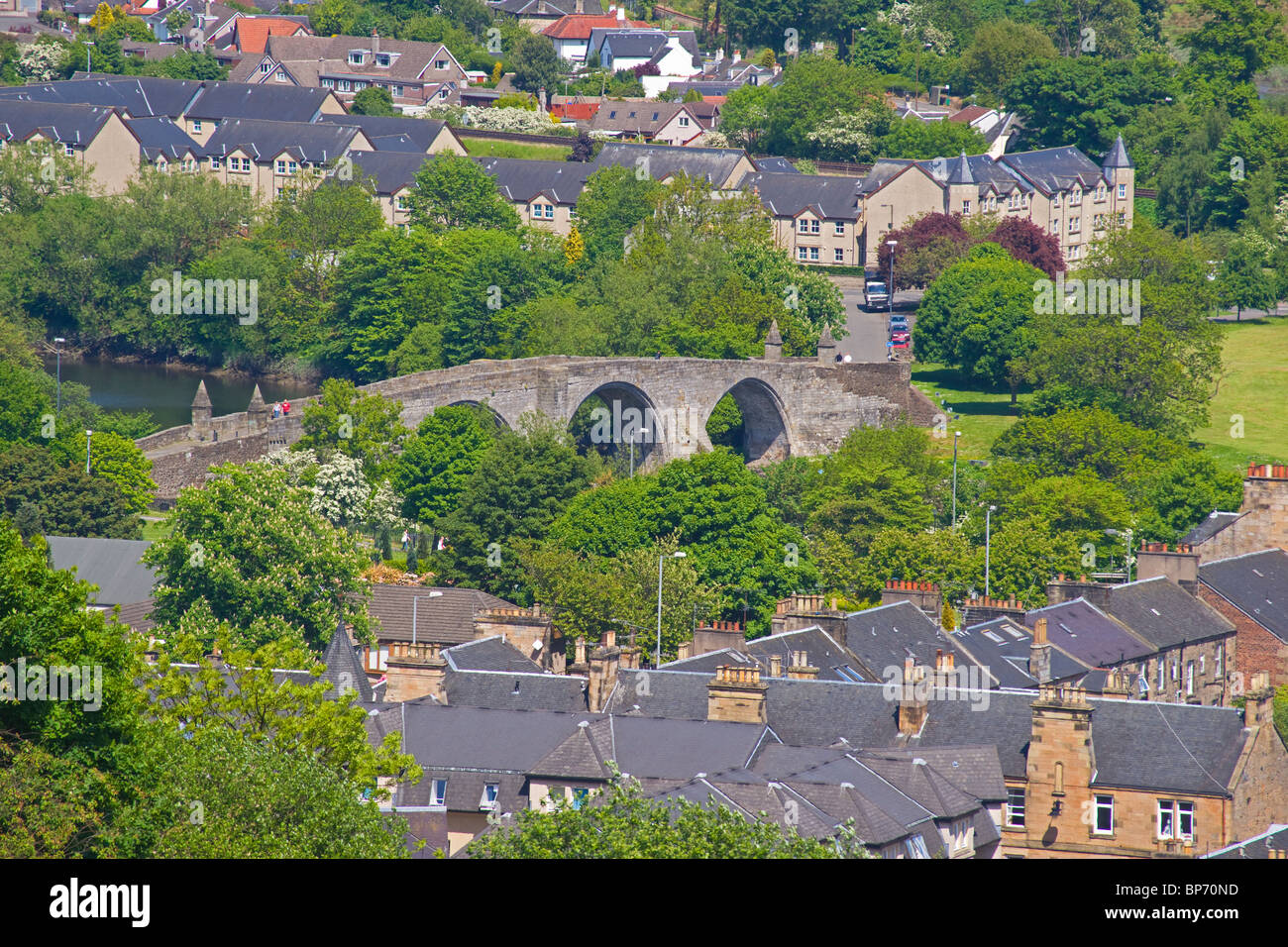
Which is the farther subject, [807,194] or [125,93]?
[125,93]

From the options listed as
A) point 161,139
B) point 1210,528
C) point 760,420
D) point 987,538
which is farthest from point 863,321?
point 161,139

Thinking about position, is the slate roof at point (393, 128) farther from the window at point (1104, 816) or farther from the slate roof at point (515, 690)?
the window at point (1104, 816)

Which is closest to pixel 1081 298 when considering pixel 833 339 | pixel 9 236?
pixel 833 339

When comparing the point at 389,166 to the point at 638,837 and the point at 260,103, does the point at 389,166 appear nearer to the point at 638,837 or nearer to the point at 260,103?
the point at 260,103
